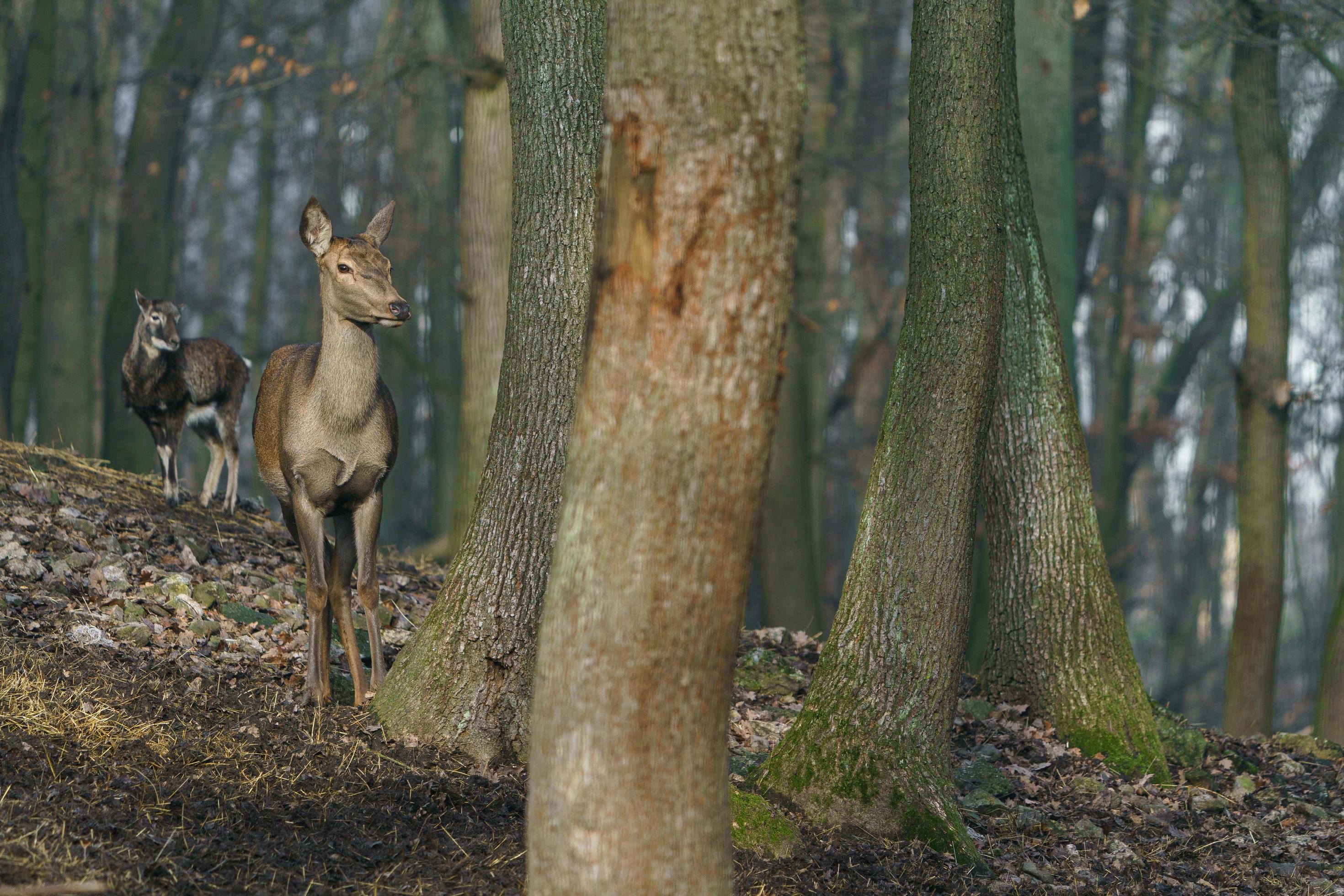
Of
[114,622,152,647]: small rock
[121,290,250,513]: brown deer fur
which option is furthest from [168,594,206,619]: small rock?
[121,290,250,513]: brown deer fur

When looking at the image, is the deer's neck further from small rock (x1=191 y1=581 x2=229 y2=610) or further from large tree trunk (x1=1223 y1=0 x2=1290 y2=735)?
large tree trunk (x1=1223 y1=0 x2=1290 y2=735)

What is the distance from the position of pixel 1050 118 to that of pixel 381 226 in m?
8.15

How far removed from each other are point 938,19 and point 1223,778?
16.8 feet

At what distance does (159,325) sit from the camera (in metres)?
9.65

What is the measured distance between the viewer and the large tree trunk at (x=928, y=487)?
5680 mm

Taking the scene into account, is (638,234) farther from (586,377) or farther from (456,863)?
(456,863)

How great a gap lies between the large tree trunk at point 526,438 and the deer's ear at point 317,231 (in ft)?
3.21

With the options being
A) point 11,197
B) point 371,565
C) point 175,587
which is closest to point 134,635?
point 175,587

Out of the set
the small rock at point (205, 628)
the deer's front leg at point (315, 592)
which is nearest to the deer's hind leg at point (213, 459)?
the small rock at point (205, 628)

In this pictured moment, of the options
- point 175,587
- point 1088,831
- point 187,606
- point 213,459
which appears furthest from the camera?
point 213,459

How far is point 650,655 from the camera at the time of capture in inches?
129

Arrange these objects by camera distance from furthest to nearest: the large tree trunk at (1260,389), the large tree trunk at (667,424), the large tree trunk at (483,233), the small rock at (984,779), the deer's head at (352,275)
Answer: the large tree trunk at (1260,389) → the large tree trunk at (483,233) → the small rock at (984,779) → the deer's head at (352,275) → the large tree trunk at (667,424)

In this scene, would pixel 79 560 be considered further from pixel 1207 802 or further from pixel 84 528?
pixel 1207 802

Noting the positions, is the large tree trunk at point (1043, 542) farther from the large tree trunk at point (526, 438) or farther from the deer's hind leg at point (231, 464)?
the deer's hind leg at point (231, 464)
